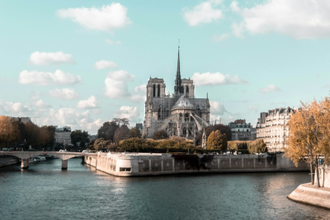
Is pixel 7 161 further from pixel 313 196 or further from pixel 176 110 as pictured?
pixel 176 110

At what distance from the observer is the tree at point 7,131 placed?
101 meters

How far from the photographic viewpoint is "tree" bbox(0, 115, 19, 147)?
10095 centimetres

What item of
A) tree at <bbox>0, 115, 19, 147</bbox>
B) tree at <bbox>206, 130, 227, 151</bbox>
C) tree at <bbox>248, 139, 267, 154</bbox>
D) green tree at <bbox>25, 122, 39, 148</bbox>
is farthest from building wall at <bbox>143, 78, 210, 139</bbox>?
tree at <bbox>248, 139, 267, 154</bbox>

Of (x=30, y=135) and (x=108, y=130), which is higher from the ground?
(x=108, y=130)

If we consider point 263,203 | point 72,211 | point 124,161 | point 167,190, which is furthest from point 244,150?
point 72,211

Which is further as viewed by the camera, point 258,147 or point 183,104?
point 183,104

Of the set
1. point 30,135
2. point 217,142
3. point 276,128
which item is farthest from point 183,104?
point 30,135

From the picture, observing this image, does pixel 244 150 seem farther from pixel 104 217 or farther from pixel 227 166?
pixel 104 217

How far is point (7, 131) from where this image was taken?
332 ft

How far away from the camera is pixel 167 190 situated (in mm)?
53250

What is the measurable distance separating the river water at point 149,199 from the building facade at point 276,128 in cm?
4563

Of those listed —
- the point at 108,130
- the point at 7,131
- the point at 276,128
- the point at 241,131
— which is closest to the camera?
the point at 7,131

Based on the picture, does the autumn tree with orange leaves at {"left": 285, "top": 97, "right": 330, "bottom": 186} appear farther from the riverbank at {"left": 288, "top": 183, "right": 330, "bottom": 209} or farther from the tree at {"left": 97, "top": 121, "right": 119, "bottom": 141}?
the tree at {"left": 97, "top": 121, "right": 119, "bottom": 141}

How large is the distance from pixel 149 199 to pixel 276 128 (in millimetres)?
71016
